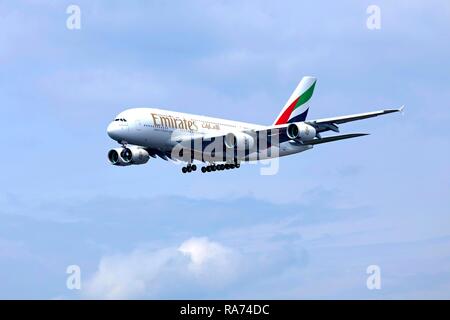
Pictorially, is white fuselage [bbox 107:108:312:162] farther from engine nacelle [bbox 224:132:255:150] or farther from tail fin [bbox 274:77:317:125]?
tail fin [bbox 274:77:317:125]

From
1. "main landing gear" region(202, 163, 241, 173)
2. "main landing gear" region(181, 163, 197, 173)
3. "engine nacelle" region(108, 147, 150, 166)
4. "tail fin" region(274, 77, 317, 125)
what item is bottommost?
"main landing gear" region(181, 163, 197, 173)

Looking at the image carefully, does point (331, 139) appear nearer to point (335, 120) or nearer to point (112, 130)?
point (335, 120)

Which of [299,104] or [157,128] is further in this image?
[299,104]

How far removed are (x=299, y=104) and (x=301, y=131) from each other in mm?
19797

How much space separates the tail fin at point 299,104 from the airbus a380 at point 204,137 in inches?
275

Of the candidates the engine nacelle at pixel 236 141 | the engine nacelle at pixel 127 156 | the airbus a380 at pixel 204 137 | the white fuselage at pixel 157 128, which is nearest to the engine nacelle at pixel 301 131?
the airbus a380 at pixel 204 137

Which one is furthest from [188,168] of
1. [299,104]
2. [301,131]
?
[299,104]

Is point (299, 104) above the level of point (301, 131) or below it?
above

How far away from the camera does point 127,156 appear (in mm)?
100562

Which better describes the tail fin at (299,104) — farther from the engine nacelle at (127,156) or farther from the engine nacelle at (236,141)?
the engine nacelle at (127,156)

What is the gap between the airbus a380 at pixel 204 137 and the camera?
93.8 metres

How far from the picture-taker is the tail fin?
4437 inches

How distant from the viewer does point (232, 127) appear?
104 m

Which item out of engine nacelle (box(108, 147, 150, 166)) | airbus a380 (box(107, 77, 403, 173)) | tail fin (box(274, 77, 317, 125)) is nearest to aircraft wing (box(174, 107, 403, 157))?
airbus a380 (box(107, 77, 403, 173))
